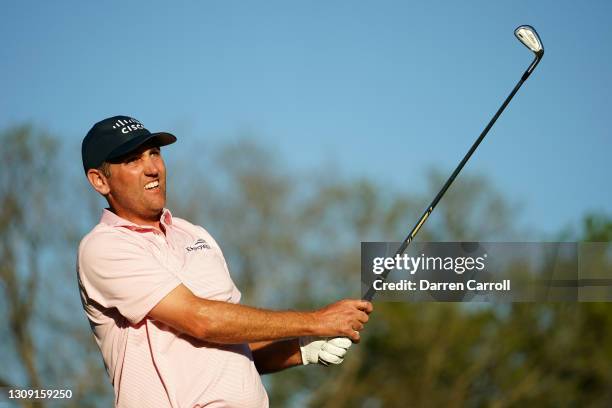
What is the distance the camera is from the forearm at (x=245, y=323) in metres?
3.51

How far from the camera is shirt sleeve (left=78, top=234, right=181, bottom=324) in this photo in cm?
352

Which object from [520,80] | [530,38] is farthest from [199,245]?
[530,38]

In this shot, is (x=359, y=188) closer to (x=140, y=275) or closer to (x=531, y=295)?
(x=531, y=295)

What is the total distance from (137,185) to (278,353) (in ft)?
3.27

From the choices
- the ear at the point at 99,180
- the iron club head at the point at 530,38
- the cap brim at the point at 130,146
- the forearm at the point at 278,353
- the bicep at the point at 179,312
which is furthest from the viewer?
the iron club head at the point at 530,38

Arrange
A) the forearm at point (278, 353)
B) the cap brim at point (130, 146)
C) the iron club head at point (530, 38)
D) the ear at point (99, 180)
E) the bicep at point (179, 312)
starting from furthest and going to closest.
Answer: the iron club head at point (530, 38) < the forearm at point (278, 353) < the ear at point (99, 180) < the cap brim at point (130, 146) < the bicep at point (179, 312)

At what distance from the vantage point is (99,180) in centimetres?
391

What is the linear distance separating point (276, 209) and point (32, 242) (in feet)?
22.6

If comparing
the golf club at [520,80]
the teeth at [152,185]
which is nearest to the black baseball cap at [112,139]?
the teeth at [152,185]

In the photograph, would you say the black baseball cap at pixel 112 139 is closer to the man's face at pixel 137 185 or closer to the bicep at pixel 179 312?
the man's face at pixel 137 185

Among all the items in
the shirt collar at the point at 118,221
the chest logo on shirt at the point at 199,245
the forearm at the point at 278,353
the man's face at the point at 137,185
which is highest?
the man's face at the point at 137,185

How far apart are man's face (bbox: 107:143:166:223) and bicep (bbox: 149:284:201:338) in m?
0.46

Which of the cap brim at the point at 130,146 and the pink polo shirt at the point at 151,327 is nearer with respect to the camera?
the pink polo shirt at the point at 151,327

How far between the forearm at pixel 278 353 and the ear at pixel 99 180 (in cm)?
96
